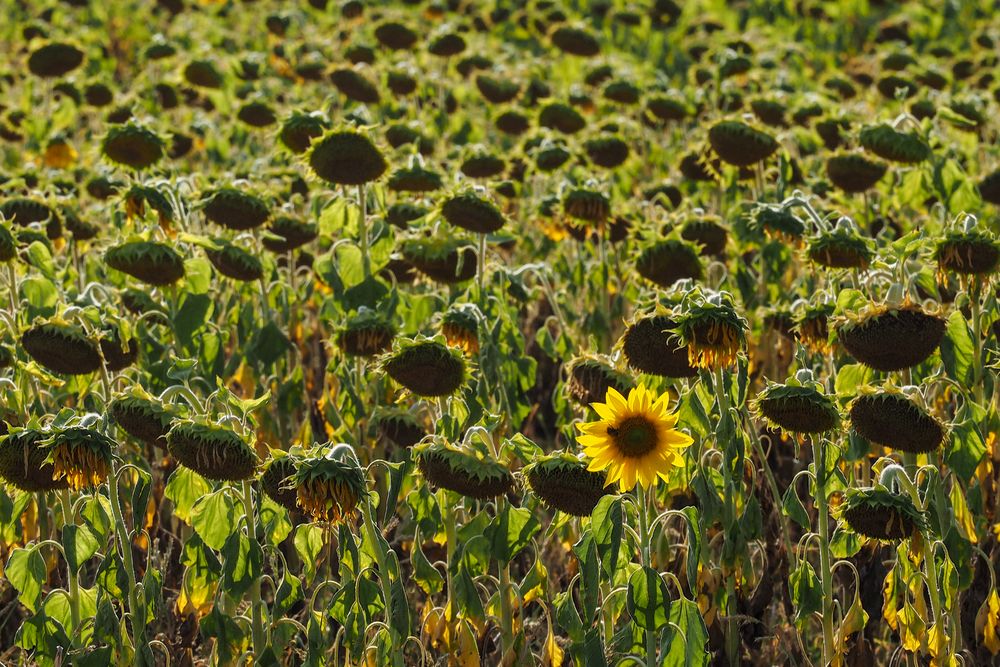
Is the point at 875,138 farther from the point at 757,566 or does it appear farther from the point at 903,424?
the point at 903,424

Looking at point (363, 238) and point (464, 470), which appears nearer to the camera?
point (464, 470)

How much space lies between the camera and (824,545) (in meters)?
3.05

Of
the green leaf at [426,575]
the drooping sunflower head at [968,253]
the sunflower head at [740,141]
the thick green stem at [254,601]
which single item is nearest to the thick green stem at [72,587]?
the thick green stem at [254,601]

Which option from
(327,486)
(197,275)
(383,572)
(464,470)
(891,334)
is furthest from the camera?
(197,275)

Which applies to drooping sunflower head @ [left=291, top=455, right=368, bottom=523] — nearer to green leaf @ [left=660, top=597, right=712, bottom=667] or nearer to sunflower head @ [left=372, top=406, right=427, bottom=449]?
green leaf @ [left=660, top=597, right=712, bottom=667]

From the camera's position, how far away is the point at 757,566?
12.8ft

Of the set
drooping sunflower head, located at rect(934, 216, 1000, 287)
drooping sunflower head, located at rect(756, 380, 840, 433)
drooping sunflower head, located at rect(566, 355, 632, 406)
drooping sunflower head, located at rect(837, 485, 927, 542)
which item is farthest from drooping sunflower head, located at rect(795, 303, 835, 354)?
drooping sunflower head, located at rect(837, 485, 927, 542)

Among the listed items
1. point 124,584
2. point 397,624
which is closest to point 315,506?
point 397,624

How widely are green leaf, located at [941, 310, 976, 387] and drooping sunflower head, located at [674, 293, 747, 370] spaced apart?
683mm

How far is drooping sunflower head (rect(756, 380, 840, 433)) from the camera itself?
9.55ft

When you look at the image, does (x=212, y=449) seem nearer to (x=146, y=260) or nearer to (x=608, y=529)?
(x=608, y=529)

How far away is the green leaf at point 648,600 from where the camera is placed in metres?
2.69

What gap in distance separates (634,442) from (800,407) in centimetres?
42

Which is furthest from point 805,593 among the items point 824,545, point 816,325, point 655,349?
point 816,325
